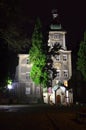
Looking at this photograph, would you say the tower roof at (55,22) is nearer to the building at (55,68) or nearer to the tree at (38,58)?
the building at (55,68)

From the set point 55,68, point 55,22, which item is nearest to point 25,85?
point 55,68

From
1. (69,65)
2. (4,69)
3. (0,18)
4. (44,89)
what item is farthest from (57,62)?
(0,18)

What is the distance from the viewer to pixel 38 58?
63.8m

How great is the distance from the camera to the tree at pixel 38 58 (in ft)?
206

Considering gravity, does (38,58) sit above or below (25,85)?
above

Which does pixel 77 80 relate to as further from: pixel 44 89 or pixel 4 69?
pixel 4 69

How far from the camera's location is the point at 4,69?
2641 centimetres

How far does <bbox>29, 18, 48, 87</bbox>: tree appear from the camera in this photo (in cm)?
6278

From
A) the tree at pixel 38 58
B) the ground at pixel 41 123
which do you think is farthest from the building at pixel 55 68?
the ground at pixel 41 123

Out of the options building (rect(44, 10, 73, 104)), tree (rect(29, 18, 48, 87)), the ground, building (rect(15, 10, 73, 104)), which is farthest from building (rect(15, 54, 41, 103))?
the ground

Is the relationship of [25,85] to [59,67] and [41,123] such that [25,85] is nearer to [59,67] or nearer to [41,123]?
[59,67]

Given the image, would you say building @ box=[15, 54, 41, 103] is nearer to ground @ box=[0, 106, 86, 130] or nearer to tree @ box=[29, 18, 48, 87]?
tree @ box=[29, 18, 48, 87]

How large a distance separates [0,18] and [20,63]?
53279mm

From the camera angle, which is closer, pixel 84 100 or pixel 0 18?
pixel 0 18
